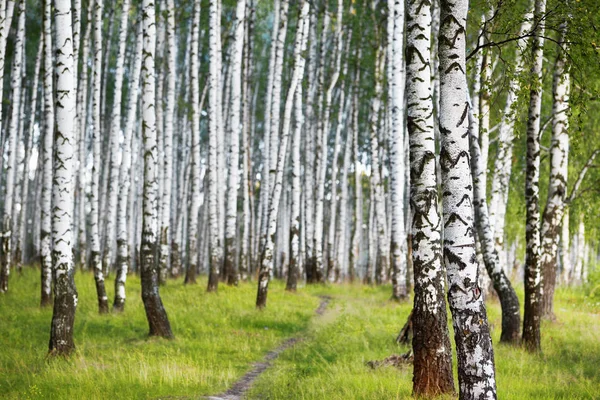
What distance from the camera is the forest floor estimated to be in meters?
7.63

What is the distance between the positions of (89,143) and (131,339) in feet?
84.5

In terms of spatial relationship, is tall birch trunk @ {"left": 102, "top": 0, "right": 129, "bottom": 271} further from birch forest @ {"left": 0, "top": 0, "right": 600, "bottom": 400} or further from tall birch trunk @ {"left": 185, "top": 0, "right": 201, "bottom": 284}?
tall birch trunk @ {"left": 185, "top": 0, "right": 201, "bottom": 284}

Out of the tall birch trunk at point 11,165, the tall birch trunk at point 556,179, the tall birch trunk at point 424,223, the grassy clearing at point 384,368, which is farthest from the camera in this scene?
the tall birch trunk at point 11,165

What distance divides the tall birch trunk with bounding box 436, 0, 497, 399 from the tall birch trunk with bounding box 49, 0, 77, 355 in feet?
20.7

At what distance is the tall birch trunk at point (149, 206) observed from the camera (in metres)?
11.3

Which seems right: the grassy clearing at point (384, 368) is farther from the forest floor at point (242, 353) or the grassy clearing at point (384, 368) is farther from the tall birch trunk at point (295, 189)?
the tall birch trunk at point (295, 189)

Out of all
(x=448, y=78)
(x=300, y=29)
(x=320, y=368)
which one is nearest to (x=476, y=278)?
(x=448, y=78)

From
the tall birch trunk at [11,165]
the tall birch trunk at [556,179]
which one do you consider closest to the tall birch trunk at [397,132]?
the tall birch trunk at [556,179]

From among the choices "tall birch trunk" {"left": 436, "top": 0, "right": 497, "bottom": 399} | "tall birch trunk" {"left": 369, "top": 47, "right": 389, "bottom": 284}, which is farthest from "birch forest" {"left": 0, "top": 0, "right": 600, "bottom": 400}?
"tall birch trunk" {"left": 369, "top": 47, "right": 389, "bottom": 284}

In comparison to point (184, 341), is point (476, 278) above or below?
above

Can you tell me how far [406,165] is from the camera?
25484 mm

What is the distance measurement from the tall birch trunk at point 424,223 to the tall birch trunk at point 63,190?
18.1 feet

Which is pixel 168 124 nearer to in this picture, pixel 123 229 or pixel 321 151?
pixel 123 229

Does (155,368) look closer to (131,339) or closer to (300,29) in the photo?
(131,339)
